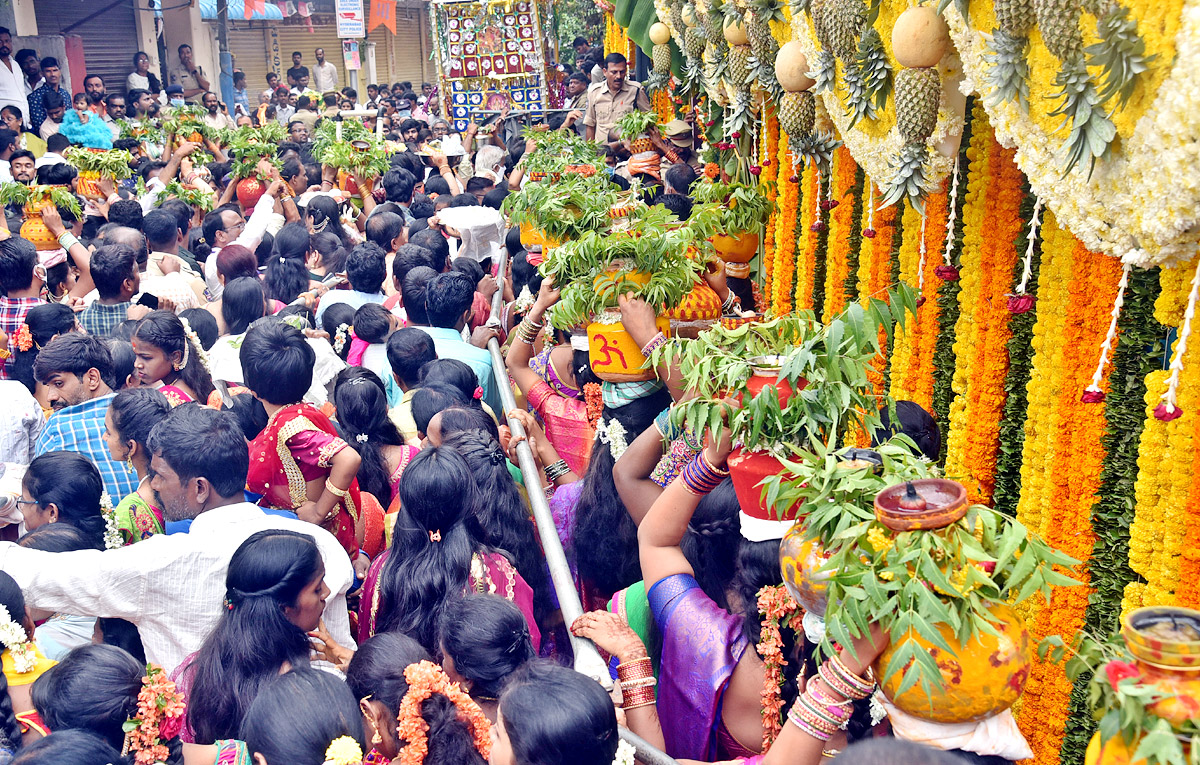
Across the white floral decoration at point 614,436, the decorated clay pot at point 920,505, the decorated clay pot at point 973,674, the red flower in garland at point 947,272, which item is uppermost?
the red flower in garland at point 947,272

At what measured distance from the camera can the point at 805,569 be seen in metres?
1.69

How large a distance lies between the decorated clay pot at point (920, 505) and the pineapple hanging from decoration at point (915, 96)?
1.37 metres

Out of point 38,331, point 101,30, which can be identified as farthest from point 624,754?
point 101,30

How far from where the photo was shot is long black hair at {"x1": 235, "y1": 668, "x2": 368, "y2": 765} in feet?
6.52

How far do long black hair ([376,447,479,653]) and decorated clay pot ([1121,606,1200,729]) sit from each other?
1792mm

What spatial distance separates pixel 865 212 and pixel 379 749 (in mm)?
2529

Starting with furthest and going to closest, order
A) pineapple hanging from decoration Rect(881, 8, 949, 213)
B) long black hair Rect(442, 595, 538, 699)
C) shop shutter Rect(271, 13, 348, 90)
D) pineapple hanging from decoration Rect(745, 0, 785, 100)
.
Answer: shop shutter Rect(271, 13, 348, 90) < pineapple hanging from decoration Rect(745, 0, 785, 100) < pineapple hanging from decoration Rect(881, 8, 949, 213) < long black hair Rect(442, 595, 538, 699)

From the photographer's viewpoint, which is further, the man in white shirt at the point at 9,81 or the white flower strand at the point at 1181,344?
the man in white shirt at the point at 9,81

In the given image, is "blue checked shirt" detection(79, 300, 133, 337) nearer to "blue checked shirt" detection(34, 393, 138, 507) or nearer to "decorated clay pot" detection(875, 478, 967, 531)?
"blue checked shirt" detection(34, 393, 138, 507)

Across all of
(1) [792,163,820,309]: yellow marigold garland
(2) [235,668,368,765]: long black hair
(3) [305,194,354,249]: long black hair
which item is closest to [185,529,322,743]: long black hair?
(2) [235,668,368,765]: long black hair

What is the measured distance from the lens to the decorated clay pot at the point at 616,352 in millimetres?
3088

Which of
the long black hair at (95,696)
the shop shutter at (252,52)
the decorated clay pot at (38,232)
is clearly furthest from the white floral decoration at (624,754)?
the shop shutter at (252,52)

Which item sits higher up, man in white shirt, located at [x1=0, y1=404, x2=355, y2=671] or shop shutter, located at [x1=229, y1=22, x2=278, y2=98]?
shop shutter, located at [x1=229, y1=22, x2=278, y2=98]

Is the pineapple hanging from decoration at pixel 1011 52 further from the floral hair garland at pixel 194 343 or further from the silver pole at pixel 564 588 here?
the floral hair garland at pixel 194 343
